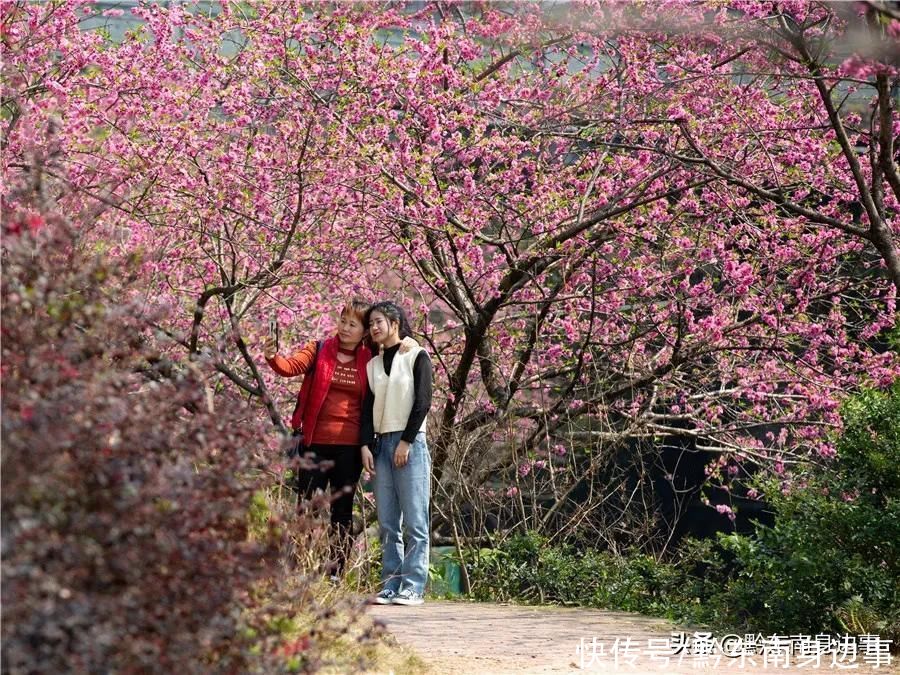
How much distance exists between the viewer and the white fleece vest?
7.29 meters

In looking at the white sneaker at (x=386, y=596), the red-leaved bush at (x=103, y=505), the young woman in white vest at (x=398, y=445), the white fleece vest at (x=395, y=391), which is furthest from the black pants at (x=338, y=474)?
the red-leaved bush at (x=103, y=505)

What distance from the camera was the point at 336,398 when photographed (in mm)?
7516

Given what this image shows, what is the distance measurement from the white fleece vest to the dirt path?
1091 mm

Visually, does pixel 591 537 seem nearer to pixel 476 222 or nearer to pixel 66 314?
pixel 476 222

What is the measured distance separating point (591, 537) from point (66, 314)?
26.4ft

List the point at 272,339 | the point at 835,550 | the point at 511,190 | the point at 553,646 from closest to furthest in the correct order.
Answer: the point at 553,646 < the point at 835,550 < the point at 272,339 < the point at 511,190

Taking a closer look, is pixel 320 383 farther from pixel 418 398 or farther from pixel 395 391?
pixel 418 398

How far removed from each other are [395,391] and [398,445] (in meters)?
0.32

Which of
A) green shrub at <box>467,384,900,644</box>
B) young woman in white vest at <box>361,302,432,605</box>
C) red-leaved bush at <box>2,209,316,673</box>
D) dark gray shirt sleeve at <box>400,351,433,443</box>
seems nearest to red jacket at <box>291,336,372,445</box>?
young woman in white vest at <box>361,302,432,605</box>

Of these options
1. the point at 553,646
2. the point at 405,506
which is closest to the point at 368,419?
the point at 405,506

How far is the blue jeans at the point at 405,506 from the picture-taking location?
7371 mm

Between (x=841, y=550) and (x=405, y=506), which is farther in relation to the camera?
(x=405, y=506)

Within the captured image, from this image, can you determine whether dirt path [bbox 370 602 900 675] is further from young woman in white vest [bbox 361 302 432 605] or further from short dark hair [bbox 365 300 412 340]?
short dark hair [bbox 365 300 412 340]

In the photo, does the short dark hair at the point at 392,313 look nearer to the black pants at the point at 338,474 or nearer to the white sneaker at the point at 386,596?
the black pants at the point at 338,474
